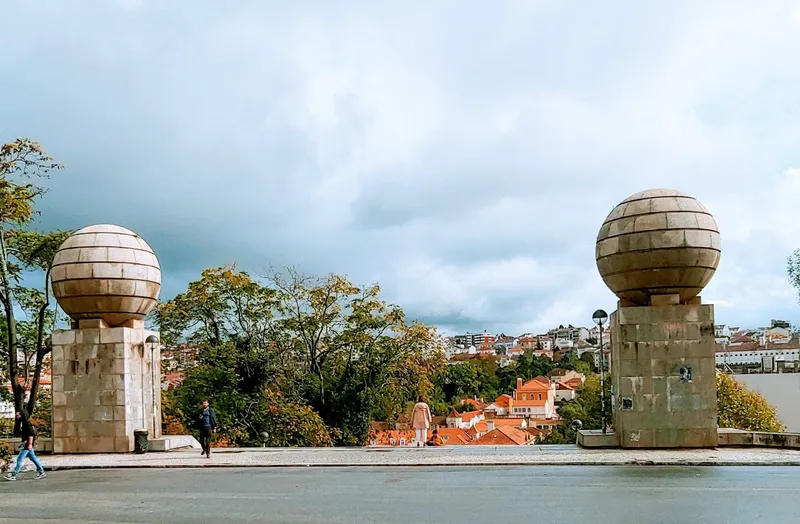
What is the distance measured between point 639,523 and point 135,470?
10858 millimetres

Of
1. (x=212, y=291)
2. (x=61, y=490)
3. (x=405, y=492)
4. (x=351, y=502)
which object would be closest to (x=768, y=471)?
(x=405, y=492)

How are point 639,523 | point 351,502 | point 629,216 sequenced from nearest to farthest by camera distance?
point 639,523, point 351,502, point 629,216

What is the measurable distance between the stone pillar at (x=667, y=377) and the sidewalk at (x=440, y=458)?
513mm

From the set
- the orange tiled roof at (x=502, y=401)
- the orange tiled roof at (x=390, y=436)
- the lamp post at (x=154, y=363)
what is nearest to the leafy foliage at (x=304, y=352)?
the orange tiled roof at (x=390, y=436)

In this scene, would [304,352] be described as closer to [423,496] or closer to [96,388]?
[96,388]

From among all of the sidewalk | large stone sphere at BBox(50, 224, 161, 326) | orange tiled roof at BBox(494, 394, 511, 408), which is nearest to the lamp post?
large stone sphere at BBox(50, 224, 161, 326)

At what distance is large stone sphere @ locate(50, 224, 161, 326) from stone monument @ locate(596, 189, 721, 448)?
1135cm

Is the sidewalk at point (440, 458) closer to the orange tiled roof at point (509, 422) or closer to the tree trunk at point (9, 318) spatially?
the tree trunk at point (9, 318)

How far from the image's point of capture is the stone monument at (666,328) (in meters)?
17.0

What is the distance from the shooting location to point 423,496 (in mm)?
11398

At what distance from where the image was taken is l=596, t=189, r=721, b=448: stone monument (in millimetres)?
16969

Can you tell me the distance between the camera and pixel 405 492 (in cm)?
1182

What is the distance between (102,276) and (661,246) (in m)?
12.8

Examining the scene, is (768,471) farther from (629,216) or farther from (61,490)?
(61,490)
